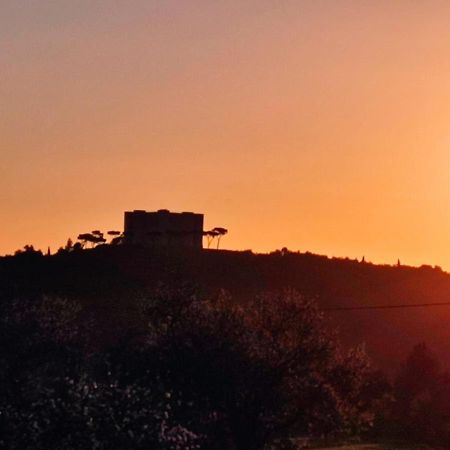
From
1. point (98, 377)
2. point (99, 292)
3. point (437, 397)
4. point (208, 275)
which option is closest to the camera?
point (98, 377)

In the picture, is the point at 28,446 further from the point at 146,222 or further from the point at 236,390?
the point at 146,222

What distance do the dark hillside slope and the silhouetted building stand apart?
3.01 m

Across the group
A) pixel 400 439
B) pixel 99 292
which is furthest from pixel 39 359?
pixel 99 292

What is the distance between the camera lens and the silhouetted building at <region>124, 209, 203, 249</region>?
13562 centimetres

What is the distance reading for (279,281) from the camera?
131375 millimetres

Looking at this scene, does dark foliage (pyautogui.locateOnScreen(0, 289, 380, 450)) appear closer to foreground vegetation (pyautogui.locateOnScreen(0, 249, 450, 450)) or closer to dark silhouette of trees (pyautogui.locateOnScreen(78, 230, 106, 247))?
foreground vegetation (pyautogui.locateOnScreen(0, 249, 450, 450))

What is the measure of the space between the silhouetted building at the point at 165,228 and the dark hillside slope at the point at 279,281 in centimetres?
301

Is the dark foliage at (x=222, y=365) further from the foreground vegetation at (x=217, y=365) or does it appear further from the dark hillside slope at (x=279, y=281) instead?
the dark hillside slope at (x=279, y=281)

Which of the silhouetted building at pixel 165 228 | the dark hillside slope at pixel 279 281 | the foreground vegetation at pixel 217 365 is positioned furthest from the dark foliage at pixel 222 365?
the silhouetted building at pixel 165 228

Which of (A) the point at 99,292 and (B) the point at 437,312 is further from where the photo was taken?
(B) the point at 437,312

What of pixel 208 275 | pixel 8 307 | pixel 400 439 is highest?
pixel 208 275

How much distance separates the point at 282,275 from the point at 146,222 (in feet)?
48.5

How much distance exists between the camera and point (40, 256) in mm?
135000

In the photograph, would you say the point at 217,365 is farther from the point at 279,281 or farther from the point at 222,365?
the point at 279,281
